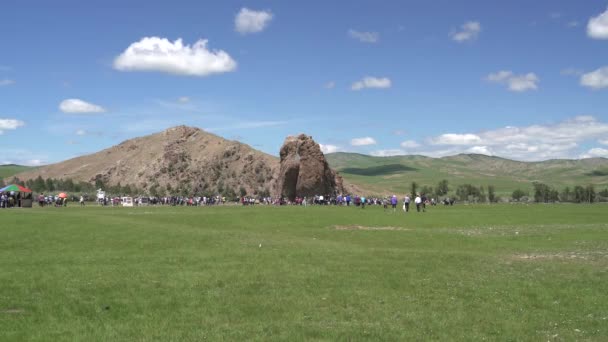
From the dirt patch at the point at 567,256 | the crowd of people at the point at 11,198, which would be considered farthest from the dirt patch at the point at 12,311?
the crowd of people at the point at 11,198

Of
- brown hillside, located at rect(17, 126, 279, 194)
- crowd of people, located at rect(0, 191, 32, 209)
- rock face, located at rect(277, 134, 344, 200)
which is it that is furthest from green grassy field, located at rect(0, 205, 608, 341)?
brown hillside, located at rect(17, 126, 279, 194)

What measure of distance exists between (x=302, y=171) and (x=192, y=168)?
8399cm

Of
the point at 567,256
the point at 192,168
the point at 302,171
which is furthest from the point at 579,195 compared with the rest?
the point at 567,256

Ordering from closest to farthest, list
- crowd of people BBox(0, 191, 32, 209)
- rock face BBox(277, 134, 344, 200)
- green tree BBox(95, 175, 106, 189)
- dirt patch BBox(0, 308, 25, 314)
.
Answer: dirt patch BBox(0, 308, 25, 314) < crowd of people BBox(0, 191, 32, 209) < rock face BBox(277, 134, 344, 200) < green tree BBox(95, 175, 106, 189)

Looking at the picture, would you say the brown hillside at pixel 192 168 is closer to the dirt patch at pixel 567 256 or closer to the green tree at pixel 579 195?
the green tree at pixel 579 195

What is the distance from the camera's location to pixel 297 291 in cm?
1583

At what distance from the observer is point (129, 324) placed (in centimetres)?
1255

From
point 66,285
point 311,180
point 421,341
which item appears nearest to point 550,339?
point 421,341

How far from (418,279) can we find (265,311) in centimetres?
605

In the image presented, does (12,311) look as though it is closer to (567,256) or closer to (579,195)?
(567,256)

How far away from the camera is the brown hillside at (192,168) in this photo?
540ft

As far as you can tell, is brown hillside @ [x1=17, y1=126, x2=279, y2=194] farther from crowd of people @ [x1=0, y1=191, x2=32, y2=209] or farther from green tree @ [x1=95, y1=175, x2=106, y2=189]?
crowd of people @ [x1=0, y1=191, x2=32, y2=209]

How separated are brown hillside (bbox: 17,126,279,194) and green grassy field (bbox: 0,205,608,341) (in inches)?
5213

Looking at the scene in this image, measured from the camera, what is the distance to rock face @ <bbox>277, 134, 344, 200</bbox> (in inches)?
3974
